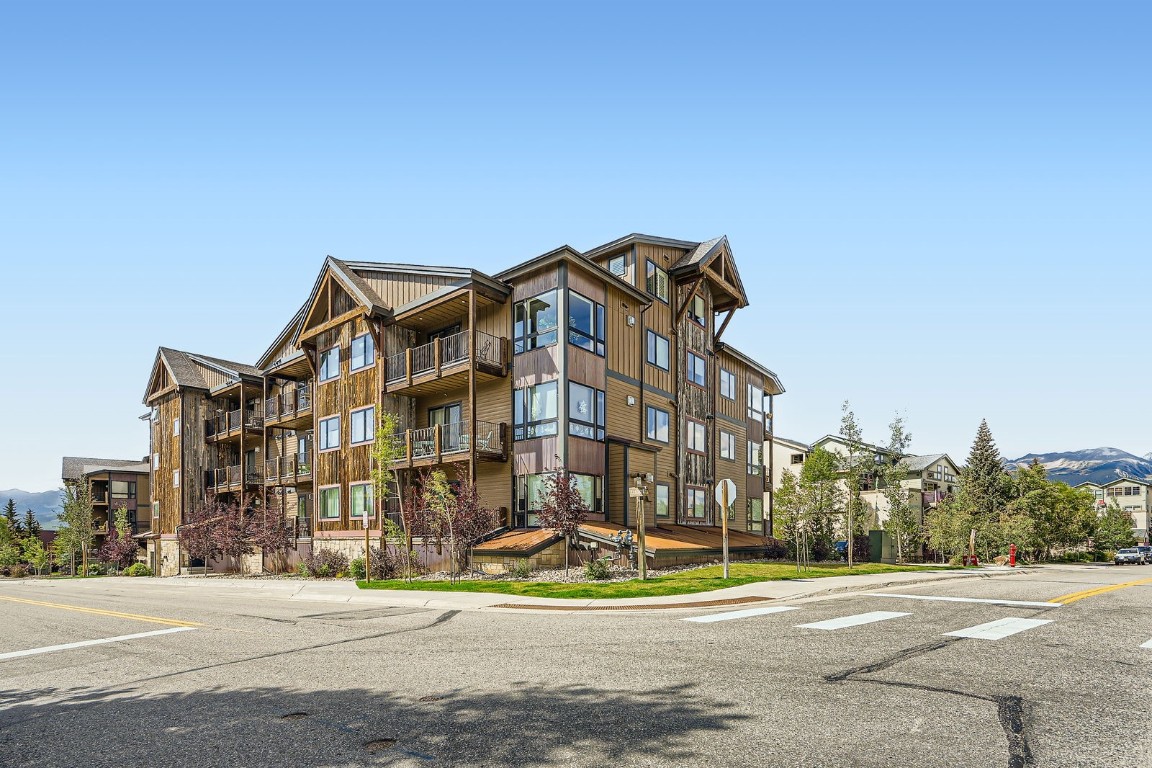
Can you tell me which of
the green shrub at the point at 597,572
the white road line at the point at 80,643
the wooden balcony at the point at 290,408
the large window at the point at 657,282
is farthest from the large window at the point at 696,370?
the white road line at the point at 80,643

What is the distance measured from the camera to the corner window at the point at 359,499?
1353 inches

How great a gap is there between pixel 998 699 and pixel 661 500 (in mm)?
27442

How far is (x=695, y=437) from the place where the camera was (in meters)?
38.6

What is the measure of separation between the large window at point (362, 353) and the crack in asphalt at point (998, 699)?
28.7 m

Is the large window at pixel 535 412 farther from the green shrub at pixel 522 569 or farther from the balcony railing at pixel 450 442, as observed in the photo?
the green shrub at pixel 522 569

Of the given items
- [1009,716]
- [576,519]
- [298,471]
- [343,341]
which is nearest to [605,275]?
[576,519]

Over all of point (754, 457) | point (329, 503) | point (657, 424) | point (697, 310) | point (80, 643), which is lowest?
point (80, 643)

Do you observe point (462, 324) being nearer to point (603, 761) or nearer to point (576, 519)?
point (576, 519)

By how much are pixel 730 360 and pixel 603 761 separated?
39671mm

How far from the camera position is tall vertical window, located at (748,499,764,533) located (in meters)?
47.4

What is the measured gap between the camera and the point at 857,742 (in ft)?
19.1

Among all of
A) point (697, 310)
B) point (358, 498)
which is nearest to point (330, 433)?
point (358, 498)

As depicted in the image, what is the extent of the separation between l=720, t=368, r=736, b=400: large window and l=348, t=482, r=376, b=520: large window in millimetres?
19395

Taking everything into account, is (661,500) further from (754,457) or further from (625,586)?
(754,457)
